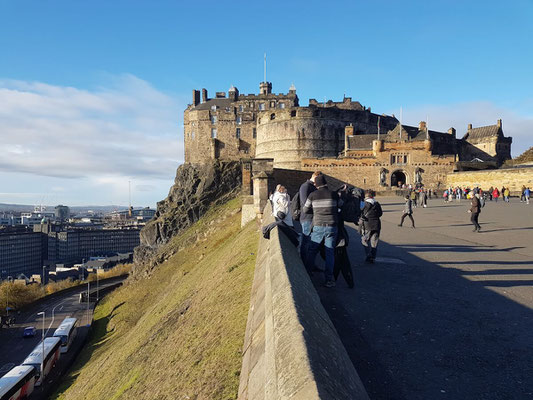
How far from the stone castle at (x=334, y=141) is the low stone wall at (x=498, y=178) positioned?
8.05 feet

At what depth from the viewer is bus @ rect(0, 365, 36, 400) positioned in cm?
1681

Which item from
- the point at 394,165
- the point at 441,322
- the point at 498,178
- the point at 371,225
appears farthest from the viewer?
the point at 394,165

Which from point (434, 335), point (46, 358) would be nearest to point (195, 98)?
point (46, 358)

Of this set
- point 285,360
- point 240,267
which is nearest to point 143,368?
point 240,267

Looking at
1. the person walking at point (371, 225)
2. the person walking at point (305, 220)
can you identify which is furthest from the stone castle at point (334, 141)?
the person walking at point (305, 220)

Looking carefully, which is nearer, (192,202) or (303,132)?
(192,202)

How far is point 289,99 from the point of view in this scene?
58.5 m

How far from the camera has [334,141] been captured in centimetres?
4581

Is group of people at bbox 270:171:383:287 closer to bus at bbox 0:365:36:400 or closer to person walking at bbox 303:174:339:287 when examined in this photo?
person walking at bbox 303:174:339:287

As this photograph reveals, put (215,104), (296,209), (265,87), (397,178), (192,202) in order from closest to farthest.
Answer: (296,209) < (397,178) < (192,202) < (215,104) < (265,87)

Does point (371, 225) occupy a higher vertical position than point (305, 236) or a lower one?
higher

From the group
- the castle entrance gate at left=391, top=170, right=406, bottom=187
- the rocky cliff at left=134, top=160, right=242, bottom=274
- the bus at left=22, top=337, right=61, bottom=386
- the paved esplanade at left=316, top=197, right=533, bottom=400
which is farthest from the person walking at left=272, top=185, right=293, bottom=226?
the rocky cliff at left=134, top=160, right=242, bottom=274

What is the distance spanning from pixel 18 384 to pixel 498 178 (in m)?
36.4

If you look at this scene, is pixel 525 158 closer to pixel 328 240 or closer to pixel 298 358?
pixel 328 240
